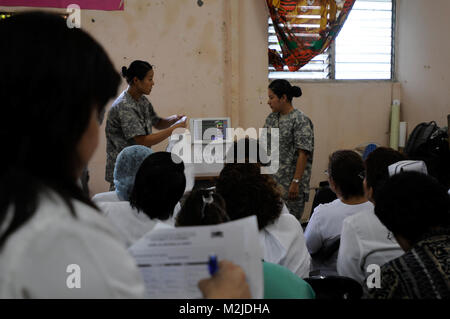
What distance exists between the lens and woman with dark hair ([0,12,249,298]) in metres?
0.52

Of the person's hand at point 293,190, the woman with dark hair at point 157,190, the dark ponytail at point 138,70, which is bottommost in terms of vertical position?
the person's hand at point 293,190

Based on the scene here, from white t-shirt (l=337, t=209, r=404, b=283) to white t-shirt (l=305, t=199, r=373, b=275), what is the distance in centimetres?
29

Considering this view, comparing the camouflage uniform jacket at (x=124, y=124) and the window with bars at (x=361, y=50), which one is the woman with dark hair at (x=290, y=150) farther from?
the window with bars at (x=361, y=50)

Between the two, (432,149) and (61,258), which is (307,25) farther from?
(61,258)

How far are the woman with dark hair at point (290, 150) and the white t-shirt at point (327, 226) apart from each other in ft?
3.95

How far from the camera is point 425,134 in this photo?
4113 mm

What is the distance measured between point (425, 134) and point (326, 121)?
0.96 metres

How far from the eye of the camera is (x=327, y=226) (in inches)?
73.7

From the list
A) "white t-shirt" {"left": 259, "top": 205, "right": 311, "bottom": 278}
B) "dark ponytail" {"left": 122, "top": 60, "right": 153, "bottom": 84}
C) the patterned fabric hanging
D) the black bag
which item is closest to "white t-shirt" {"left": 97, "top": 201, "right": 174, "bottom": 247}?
"white t-shirt" {"left": 259, "top": 205, "right": 311, "bottom": 278}

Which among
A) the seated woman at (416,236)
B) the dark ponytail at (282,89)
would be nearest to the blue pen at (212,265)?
the seated woman at (416,236)

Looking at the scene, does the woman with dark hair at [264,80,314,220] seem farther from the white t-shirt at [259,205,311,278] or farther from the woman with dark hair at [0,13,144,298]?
the woman with dark hair at [0,13,144,298]

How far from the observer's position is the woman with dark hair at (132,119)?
273 cm
